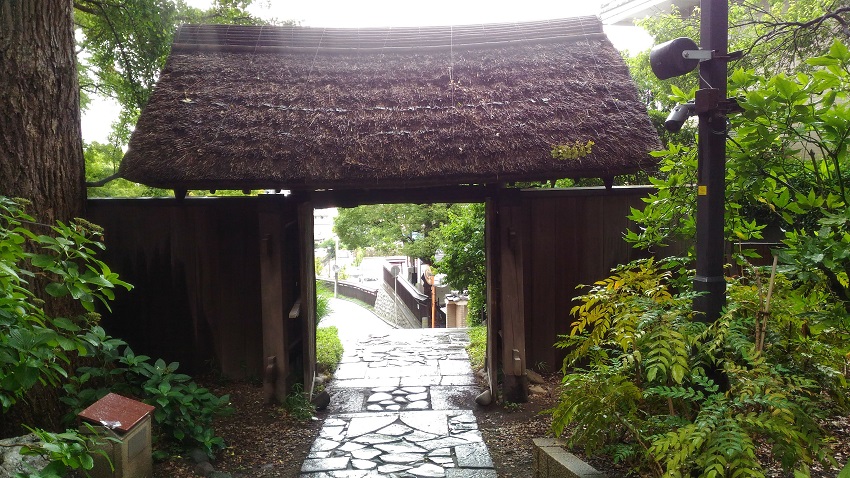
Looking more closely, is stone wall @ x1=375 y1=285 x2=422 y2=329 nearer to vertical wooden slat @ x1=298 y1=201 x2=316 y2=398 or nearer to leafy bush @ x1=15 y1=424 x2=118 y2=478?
vertical wooden slat @ x1=298 y1=201 x2=316 y2=398

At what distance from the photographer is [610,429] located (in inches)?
137

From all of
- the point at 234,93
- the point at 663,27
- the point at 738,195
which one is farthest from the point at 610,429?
the point at 663,27

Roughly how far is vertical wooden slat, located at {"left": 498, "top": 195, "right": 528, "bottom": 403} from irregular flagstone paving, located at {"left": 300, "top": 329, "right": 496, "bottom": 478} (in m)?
0.57

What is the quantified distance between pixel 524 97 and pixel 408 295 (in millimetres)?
15272

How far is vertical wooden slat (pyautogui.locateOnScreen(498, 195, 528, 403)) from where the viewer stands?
6305 mm

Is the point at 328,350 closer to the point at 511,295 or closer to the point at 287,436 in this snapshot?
the point at 287,436

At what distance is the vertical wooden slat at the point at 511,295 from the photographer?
6305 millimetres

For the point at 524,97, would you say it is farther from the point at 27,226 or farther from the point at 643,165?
the point at 27,226

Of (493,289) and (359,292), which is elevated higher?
(493,289)

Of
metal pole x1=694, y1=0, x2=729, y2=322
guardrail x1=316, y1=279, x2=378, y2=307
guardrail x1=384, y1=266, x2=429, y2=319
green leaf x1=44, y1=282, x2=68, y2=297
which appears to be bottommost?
guardrail x1=316, y1=279, x2=378, y2=307

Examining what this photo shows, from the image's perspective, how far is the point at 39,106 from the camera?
16.5 feet

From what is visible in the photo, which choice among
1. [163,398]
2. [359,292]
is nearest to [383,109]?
[163,398]

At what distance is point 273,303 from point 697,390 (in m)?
4.36

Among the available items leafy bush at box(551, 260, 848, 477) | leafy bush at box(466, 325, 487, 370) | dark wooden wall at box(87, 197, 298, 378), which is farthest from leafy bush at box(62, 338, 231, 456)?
leafy bush at box(466, 325, 487, 370)
